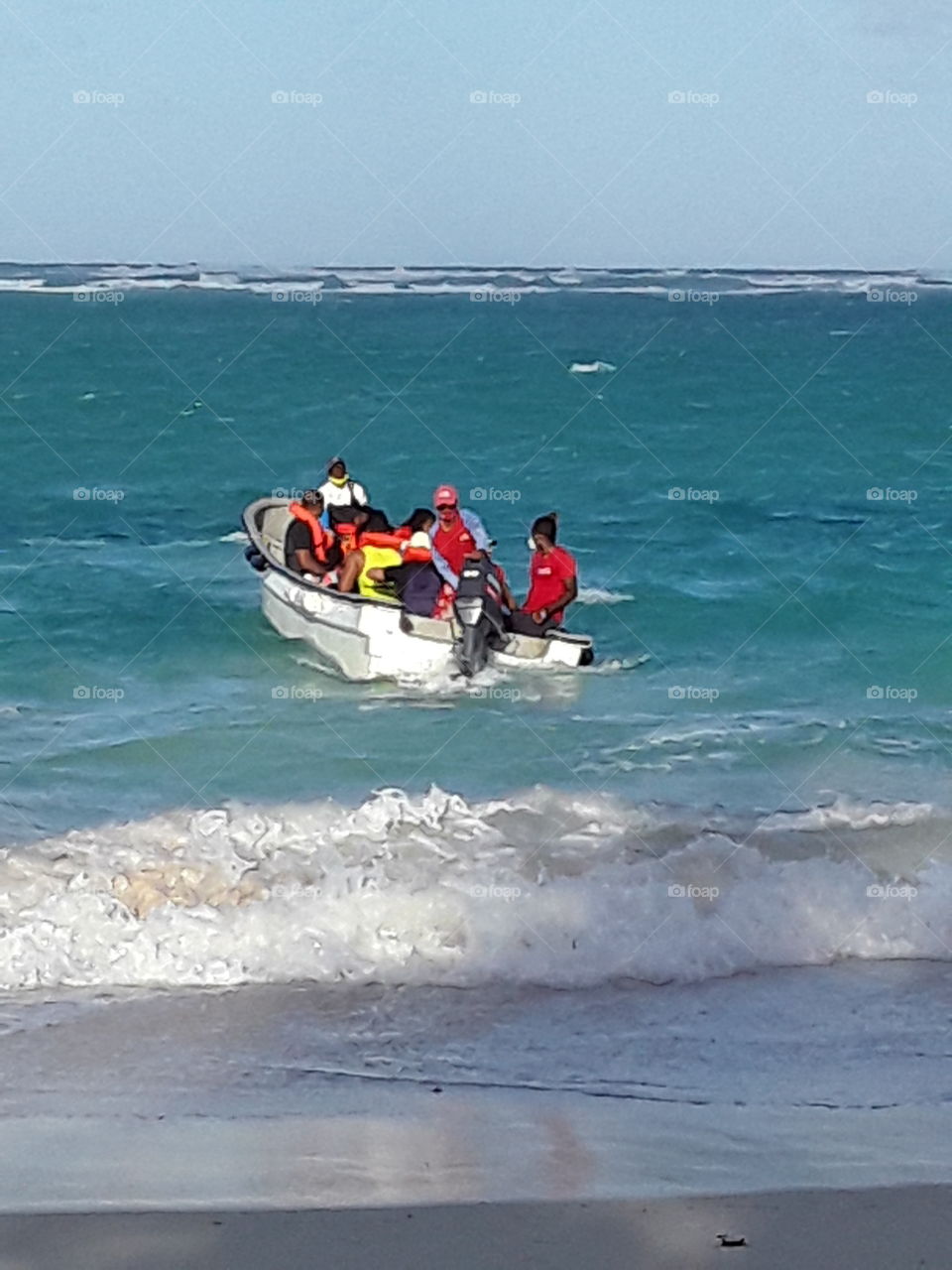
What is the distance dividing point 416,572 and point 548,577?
44.1 inches

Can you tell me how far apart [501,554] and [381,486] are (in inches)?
225

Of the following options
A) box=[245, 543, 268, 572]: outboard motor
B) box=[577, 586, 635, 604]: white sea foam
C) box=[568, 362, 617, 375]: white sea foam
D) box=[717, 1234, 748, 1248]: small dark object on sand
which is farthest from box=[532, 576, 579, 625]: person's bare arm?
box=[568, 362, 617, 375]: white sea foam

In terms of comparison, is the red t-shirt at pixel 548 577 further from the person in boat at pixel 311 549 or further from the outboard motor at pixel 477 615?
the person in boat at pixel 311 549

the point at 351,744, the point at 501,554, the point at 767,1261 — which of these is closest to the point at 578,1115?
the point at 767,1261

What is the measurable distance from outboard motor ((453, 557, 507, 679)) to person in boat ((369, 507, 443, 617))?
214 mm

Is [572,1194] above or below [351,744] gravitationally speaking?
below

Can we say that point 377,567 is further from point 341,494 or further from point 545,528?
point 545,528

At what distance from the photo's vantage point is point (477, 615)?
13.0 metres

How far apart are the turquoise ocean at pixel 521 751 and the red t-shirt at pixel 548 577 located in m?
0.64

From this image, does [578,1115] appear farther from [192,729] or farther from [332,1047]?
[192,729]

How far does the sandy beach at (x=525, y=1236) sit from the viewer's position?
4.23 m

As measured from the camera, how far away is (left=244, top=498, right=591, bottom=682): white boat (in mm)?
13180

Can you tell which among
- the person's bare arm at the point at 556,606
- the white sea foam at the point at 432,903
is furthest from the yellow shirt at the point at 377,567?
the white sea foam at the point at 432,903

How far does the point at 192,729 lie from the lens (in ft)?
42.1
